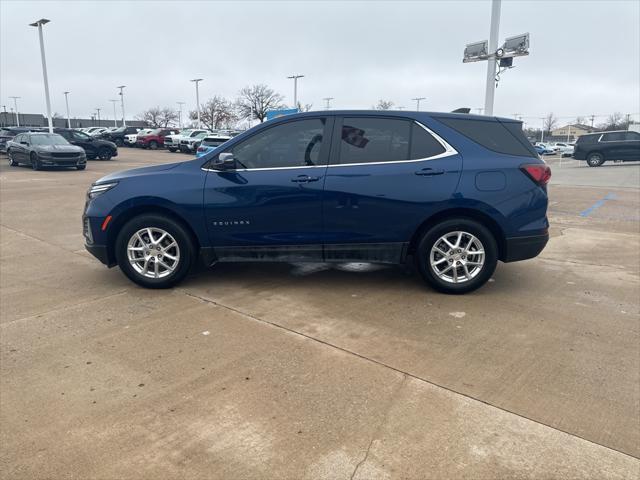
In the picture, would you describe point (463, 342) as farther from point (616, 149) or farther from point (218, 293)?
point (616, 149)

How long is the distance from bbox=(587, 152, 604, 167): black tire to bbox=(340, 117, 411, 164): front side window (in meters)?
26.5

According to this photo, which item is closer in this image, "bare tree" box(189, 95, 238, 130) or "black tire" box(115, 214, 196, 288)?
"black tire" box(115, 214, 196, 288)

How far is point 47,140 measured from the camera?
65.6 ft

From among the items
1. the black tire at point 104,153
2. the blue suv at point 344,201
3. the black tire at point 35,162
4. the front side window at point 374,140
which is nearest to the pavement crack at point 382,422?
the blue suv at point 344,201

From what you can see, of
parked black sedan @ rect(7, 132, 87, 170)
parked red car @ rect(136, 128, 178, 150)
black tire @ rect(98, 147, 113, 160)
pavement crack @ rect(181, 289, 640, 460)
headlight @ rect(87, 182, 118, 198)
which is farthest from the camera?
parked red car @ rect(136, 128, 178, 150)

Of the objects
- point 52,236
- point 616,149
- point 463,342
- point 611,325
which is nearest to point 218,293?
point 463,342

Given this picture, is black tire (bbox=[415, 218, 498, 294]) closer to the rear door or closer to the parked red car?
the rear door

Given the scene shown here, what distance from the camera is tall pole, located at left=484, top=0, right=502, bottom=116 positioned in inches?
411

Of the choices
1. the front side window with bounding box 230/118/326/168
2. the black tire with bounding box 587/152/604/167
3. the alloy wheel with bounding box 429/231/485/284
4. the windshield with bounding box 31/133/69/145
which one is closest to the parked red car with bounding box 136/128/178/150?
the windshield with bounding box 31/133/69/145

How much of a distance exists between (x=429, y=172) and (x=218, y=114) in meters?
77.2

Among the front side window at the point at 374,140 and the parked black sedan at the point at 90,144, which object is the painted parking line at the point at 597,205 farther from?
the parked black sedan at the point at 90,144

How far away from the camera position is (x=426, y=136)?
4852mm

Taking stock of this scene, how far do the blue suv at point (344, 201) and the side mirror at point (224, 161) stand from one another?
2 centimetres

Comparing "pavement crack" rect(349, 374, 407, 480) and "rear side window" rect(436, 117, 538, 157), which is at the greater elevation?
"rear side window" rect(436, 117, 538, 157)
